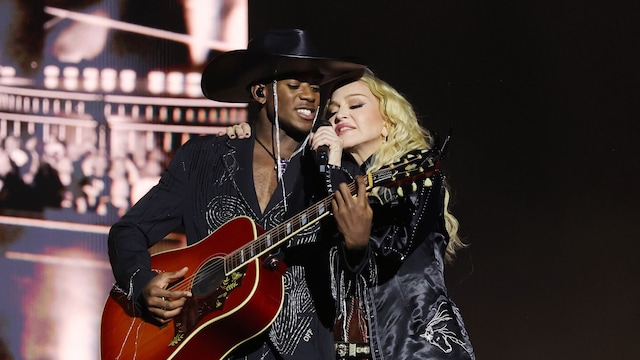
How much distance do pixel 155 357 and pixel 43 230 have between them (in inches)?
65.5

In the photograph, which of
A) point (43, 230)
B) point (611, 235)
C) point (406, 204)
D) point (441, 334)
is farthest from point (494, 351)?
point (43, 230)

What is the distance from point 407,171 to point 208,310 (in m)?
0.76

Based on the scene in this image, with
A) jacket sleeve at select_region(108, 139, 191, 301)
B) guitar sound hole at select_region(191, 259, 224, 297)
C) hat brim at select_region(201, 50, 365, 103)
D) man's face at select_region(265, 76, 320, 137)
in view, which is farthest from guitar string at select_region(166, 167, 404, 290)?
hat brim at select_region(201, 50, 365, 103)

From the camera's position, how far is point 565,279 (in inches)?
170

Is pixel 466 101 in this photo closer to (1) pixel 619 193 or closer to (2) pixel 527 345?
(1) pixel 619 193

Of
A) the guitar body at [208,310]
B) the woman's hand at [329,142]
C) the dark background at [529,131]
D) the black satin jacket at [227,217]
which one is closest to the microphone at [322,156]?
the woman's hand at [329,142]

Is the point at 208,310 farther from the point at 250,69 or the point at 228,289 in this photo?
the point at 250,69

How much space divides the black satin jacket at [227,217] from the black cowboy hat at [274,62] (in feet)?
0.81

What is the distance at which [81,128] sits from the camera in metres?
4.39

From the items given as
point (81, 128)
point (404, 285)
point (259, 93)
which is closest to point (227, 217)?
point (259, 93)

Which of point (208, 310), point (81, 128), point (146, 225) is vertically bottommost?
point (208, 310)

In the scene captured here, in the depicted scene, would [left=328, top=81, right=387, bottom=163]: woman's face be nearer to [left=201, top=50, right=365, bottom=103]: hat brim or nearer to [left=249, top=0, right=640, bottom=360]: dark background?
[left=201, top=50, right=365, bottom=103]: hat brim

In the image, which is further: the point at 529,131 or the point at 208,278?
the point at 529,131

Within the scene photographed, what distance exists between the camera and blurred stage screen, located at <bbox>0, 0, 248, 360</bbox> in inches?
172
